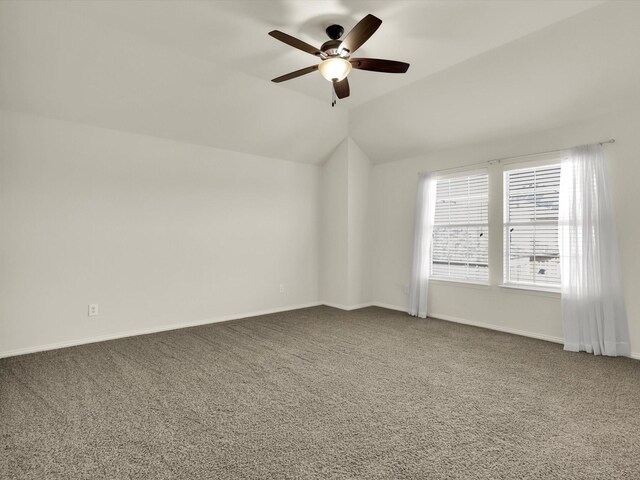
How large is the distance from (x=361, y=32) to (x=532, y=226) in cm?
310

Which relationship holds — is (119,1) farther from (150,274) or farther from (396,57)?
(150,274)

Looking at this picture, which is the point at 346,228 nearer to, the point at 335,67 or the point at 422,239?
the point at 422,239

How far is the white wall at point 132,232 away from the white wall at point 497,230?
1394 mm

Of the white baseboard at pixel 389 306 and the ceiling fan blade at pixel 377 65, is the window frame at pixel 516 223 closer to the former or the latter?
the white baseboard at pixel 389 306

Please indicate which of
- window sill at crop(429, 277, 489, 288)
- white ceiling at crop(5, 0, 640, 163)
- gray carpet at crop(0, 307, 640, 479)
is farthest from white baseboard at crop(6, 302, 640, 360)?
white ceiling at crop(5, 0, 640, 163)

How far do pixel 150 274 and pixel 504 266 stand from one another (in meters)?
4.39

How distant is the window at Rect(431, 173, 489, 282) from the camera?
15.8 feet

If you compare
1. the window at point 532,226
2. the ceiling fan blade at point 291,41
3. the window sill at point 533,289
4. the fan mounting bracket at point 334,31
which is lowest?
the window sill at point 533,289

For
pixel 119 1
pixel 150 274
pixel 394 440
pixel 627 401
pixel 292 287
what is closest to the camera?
pixel 394 440

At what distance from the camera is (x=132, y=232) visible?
4312 mm

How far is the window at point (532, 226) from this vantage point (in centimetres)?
416

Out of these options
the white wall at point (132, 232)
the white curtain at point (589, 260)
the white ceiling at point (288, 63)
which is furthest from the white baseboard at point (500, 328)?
the white ceiling at point (288, 63)

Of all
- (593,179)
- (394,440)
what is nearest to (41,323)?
(394,440)

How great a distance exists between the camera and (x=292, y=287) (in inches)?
230
